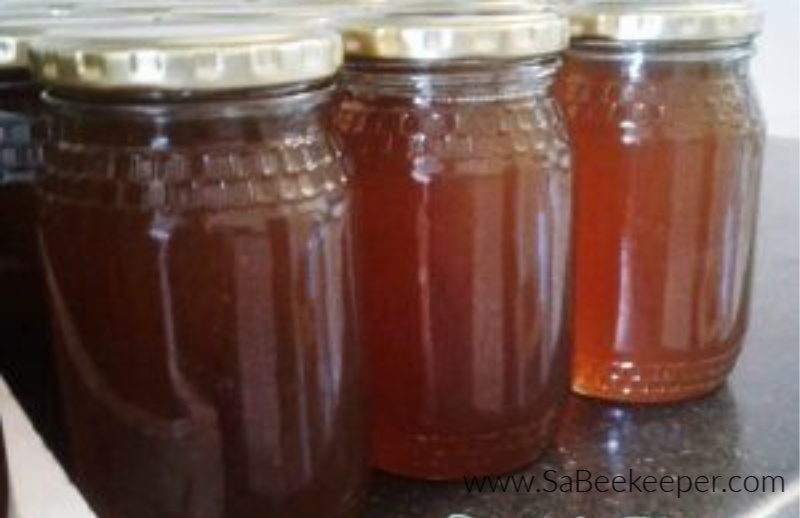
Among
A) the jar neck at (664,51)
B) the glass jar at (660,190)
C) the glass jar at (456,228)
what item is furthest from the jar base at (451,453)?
the jar neck at (664,51)

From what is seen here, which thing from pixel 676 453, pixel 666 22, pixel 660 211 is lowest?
pixel 676 453

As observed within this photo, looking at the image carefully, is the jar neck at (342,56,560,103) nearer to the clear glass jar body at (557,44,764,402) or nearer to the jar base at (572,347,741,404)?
the clear glass jar body at (557,44,764,402)

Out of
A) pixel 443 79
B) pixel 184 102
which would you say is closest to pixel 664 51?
pixel 443 79

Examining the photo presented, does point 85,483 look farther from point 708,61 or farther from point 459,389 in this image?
point 708,61

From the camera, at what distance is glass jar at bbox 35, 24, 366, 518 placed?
39 centimetres

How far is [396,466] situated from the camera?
0.54m

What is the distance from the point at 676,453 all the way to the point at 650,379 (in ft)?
0.18

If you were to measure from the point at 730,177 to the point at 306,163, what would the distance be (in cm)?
29

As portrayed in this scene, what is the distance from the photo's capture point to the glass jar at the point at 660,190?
0.58 meters

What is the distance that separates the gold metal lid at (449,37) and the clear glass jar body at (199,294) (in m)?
0.05

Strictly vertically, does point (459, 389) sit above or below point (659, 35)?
below

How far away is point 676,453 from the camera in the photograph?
0.58 metres

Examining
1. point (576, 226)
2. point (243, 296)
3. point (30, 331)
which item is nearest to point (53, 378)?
point (30, 331)

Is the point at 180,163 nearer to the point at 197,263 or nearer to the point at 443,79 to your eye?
the point at 197,263
